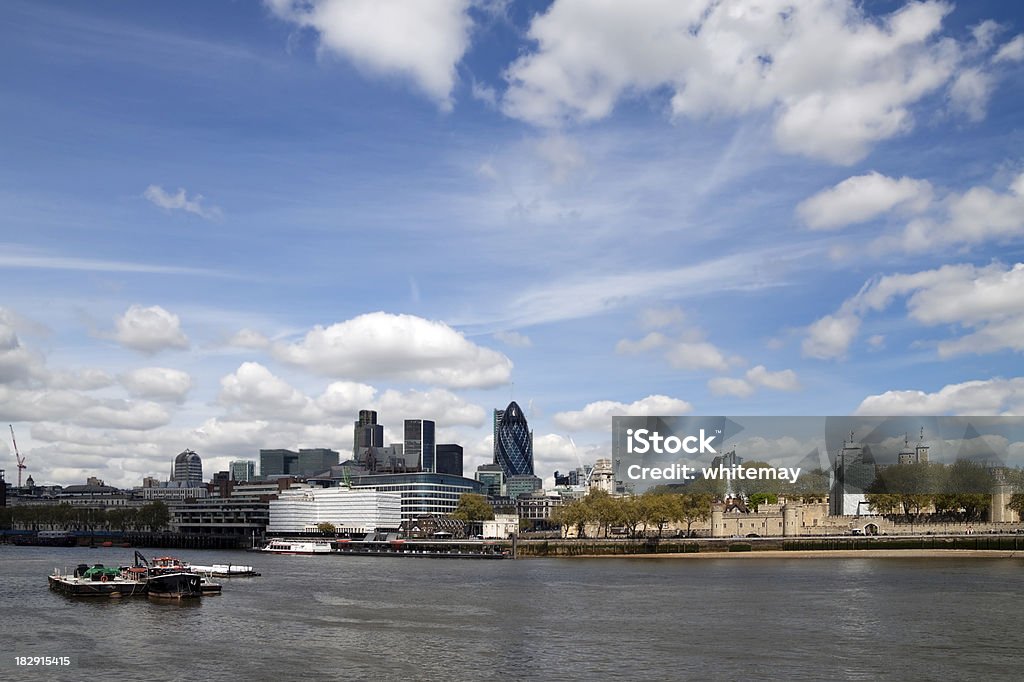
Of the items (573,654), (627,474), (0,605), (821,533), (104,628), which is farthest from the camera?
(821,533)

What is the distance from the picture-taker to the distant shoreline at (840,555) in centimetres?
15075

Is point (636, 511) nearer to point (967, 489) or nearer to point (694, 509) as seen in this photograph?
point (694, 509)

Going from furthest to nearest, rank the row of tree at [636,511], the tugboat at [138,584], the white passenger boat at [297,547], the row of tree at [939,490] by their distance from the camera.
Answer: the white passenger boat at [297,547] < the row of tree at [939,490] < the row of tree at [636,511] < the tugboat at [138,584]

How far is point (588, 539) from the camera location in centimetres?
17475

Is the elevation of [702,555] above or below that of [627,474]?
below

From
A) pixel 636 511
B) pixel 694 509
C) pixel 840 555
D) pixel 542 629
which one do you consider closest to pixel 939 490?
pixel 840 555

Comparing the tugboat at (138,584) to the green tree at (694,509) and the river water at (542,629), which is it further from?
the green tree at (694,509)

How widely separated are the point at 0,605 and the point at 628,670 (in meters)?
56.5

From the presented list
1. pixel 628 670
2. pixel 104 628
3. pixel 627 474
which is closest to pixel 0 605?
pixel 104 628

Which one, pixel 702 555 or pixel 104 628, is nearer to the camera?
pixel 104 628

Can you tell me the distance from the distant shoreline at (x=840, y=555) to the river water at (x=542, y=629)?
4674 cm

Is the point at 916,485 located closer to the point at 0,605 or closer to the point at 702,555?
the point at 702,555

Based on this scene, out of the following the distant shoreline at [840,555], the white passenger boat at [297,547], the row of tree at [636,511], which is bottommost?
the white passenger boat at [297,547]

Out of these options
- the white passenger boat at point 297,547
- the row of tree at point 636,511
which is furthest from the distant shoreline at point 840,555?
the white passenger boat at point 297,547
